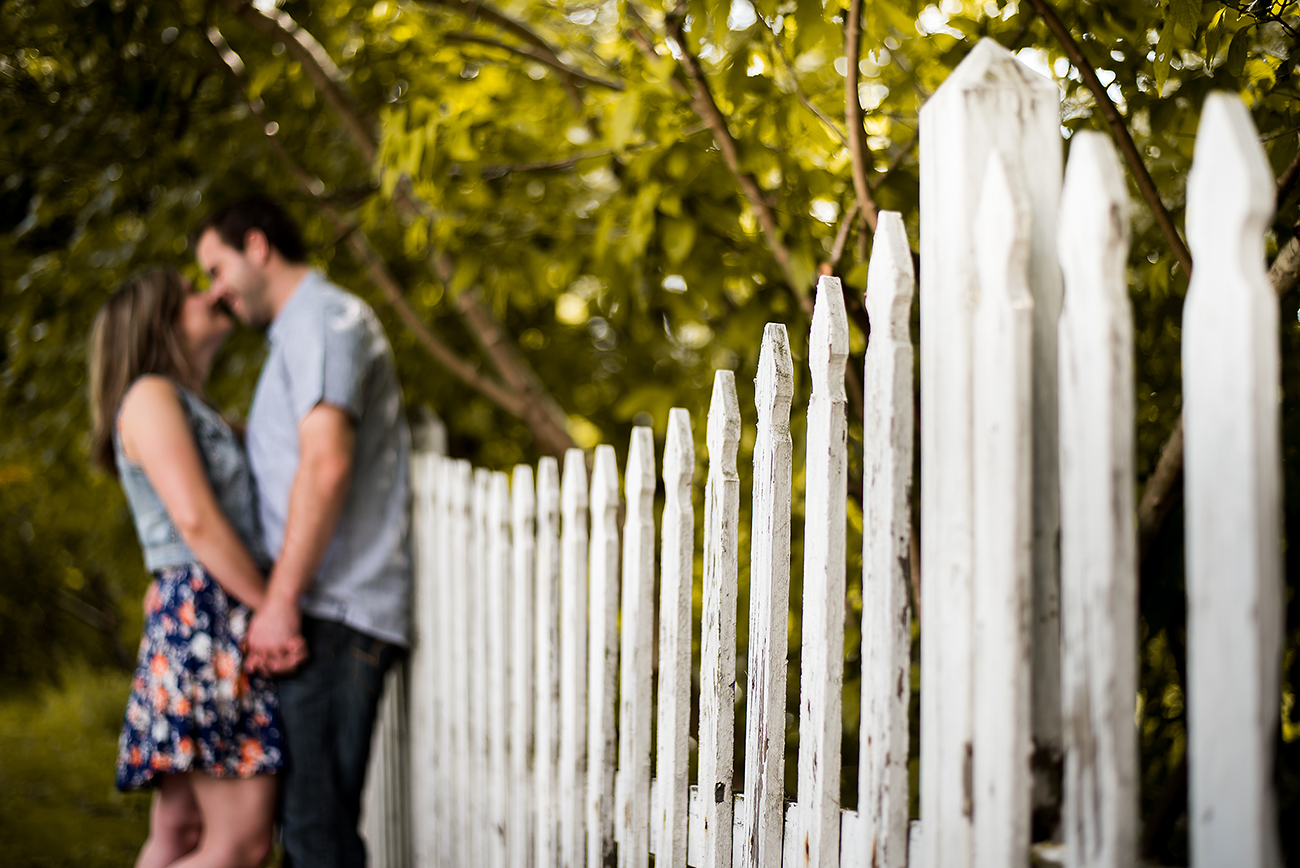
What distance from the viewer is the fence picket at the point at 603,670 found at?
1.99 m

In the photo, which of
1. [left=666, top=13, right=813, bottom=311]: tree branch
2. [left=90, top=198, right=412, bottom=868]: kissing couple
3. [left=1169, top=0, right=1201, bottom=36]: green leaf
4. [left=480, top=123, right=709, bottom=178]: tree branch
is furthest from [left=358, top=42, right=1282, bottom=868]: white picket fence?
[left=90, top=198, right=412, bottom=868]: kissing couple

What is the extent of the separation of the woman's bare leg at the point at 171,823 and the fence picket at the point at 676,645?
66.7 inches

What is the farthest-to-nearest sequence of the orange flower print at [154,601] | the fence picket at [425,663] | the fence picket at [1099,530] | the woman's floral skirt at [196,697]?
the fence picket at [425,663] → the orange flower print at [154,601] → the woman's floral skirt at [196,697] → the fence picket at [1099,530]

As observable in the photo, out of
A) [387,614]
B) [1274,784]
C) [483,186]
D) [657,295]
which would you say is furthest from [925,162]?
[387,614]

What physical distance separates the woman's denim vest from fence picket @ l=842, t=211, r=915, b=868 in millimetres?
1957

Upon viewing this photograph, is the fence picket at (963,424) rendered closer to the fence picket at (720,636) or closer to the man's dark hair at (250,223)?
the fence picket at (720,636)

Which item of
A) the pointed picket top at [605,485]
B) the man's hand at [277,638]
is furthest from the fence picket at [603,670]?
the man's hand at [277,638]

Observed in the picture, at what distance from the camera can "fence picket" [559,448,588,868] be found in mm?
2100

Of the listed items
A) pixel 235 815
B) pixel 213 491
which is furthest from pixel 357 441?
pixel 235 815

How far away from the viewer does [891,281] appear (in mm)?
1255

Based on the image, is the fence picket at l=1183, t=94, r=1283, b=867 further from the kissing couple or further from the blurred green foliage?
the kissing couple

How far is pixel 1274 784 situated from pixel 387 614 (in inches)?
89.8

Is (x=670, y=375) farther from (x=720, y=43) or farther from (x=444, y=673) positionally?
(x=720, y=43)

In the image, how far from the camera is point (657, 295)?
8.86 feet
